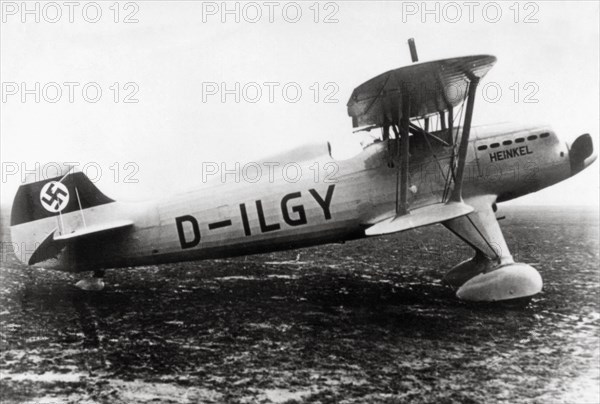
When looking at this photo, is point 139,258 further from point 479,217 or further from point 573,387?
point 573,387

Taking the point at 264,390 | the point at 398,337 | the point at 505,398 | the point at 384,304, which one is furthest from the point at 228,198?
the point at 505,398

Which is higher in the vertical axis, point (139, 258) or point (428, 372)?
point (139, 258)

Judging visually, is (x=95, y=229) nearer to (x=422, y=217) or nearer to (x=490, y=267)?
(x=422, y=217)

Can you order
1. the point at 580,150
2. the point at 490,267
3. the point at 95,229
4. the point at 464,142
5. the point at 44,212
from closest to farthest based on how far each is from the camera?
1. the point at 464,142
2. the point at 490,267
3. the point at 95,229
4. the point at 44,212
5. the point at 580,150

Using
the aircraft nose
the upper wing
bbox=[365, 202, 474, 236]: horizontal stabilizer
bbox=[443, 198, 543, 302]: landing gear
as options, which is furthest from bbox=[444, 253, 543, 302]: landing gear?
the upper wing

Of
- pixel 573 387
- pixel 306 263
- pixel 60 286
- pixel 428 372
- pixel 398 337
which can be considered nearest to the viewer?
pixel 573 387

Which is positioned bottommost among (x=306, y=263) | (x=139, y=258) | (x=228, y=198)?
(x=306, y=263)

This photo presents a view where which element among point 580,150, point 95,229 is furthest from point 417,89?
point 95,229

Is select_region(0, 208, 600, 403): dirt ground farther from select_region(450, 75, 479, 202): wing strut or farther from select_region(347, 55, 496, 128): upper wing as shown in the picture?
select_region(347, 55, 496, 128): upper wing
